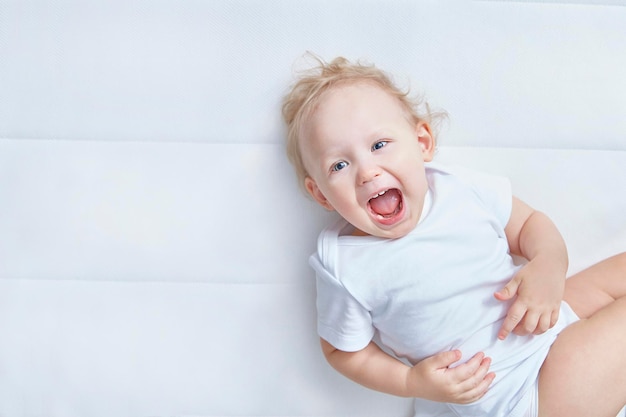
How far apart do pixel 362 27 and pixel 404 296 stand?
43 centimetres

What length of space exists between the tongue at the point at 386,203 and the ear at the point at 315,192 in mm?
85

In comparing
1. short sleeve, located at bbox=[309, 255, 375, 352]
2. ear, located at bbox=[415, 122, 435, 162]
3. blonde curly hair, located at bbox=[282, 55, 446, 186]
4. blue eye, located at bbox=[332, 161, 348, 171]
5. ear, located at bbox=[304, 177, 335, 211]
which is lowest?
short sleeve, located at bbox=[309, 255, 375, 352]

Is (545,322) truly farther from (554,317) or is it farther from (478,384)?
(478,384)

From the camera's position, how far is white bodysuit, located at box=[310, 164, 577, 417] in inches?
40.3

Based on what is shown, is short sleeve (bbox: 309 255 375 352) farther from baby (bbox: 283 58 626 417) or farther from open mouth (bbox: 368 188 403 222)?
open mouth (bbox: 368 188 403 222)

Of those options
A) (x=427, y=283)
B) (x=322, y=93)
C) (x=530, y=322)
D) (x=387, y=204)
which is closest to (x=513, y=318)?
(x=530, y=322)

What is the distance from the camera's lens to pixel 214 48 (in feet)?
3.72

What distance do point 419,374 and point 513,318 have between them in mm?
158

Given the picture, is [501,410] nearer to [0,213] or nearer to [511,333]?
[511,333]

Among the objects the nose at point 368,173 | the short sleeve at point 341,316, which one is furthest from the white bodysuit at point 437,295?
the nose at point 368,173

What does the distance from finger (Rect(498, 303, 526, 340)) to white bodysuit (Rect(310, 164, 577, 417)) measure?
27 millimetres

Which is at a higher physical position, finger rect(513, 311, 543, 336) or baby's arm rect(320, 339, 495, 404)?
finger rect(513, 311, 543, 336)

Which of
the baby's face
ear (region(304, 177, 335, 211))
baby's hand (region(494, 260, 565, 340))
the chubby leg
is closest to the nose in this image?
the baby's face

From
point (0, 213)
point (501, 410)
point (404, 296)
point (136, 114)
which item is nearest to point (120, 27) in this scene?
point (136, 114)
